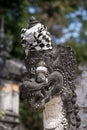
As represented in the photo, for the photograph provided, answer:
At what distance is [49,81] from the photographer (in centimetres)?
564

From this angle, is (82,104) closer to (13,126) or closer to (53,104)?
(53,104)

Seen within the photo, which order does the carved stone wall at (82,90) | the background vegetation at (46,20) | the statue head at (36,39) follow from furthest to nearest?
the background vegetation at (46,20) → the carved stone wall at (82,90) → the statue head at (36,39)

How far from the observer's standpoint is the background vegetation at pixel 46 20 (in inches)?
931

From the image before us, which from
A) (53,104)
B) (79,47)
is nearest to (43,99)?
(53,104)

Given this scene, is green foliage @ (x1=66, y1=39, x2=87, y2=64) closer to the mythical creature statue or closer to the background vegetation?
the background vegetation

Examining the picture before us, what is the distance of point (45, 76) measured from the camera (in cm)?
564

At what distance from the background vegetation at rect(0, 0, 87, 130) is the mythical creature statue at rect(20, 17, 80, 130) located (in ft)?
57.1

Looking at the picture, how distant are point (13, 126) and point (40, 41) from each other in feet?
43.8

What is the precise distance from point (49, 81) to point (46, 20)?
2180 centimetres

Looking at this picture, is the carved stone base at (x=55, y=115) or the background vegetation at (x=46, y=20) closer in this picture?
the carved stone base at (x=55, y=115)

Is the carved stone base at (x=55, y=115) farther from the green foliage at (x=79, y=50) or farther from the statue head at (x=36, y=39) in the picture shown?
the green foliage at (x=79, y=50)

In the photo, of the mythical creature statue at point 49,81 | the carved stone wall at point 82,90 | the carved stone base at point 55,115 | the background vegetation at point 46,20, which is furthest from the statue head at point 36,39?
the background vegetation at point 46,20

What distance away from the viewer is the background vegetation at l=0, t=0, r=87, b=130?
23.7 meters

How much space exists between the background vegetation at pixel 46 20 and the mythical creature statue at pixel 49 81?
57.1 ft
